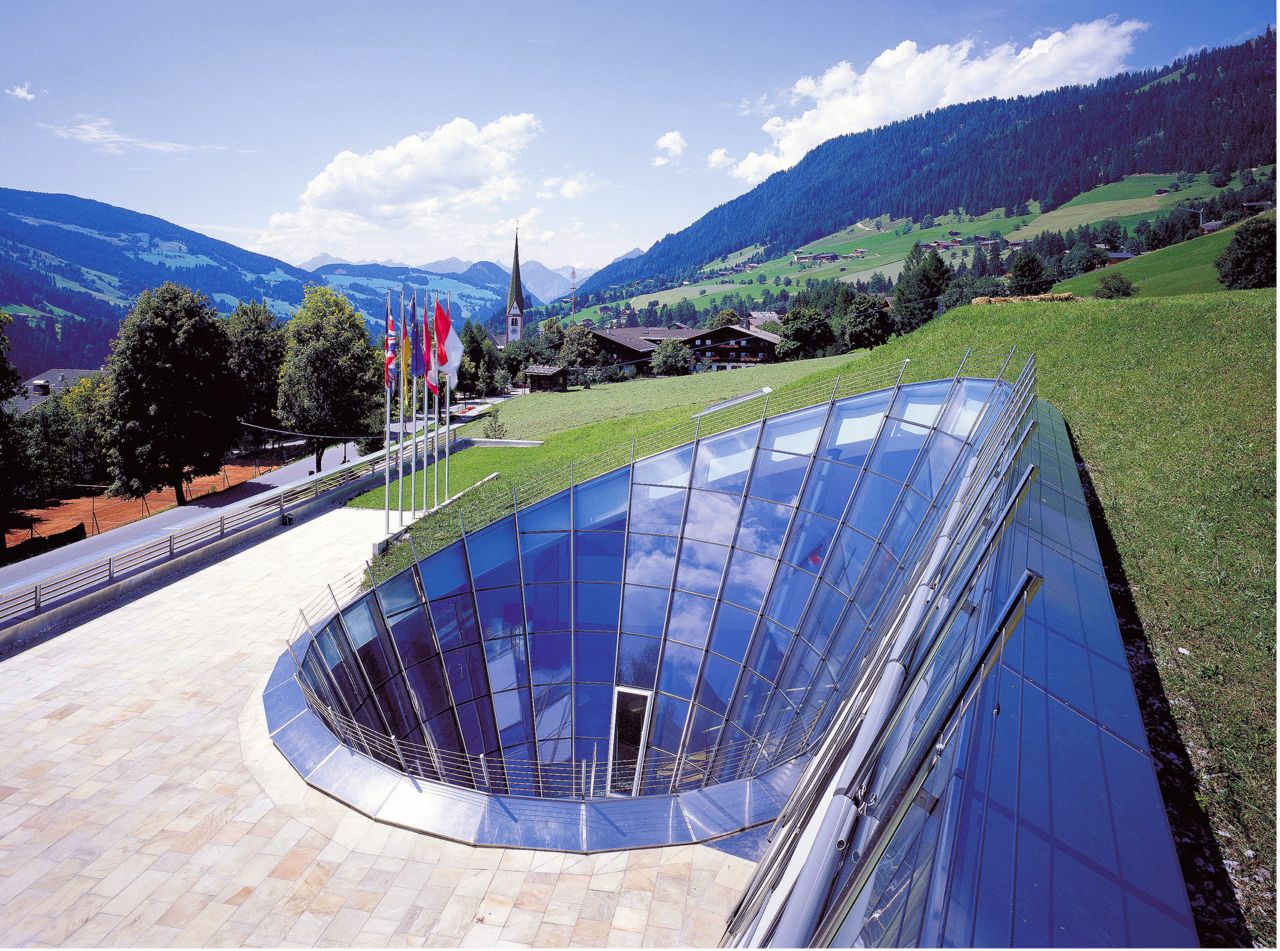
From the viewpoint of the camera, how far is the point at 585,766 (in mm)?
17844

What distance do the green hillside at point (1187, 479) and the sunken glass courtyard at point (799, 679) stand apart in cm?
116

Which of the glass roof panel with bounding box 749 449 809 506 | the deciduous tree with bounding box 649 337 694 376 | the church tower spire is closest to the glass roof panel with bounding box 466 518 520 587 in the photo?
the glass roof panel with bounding box 749 449 809 506

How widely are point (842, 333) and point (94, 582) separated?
3904 inches

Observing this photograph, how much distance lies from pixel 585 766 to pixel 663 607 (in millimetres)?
4953

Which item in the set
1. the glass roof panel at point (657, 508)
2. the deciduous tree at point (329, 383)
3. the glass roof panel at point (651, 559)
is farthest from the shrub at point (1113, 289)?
the deciduous tree at point (329, 383)

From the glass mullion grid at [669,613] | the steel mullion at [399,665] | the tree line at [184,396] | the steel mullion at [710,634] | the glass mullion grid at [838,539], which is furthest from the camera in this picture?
the tree line at [184,396]

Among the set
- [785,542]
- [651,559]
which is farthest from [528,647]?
[785,542]

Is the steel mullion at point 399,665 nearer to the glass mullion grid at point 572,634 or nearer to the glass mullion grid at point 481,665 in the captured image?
the glass mullion grid at point 481,665

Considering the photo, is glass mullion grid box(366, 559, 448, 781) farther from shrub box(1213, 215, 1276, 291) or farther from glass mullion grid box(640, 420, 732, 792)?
shrub box(1213, 215, 1276, 291)

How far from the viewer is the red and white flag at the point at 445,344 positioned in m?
27.7

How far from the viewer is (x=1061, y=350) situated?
117 ft

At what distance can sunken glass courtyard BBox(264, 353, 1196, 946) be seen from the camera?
5.52 m

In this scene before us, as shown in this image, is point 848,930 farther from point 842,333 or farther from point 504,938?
point 842,333

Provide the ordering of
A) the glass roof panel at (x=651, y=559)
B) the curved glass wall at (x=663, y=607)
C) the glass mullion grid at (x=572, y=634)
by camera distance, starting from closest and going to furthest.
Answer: the curved glass wall at (x=663, y=607), the glass mullion grid at (x=572, y=634), the glass roof panel at (x=651, y=559)
